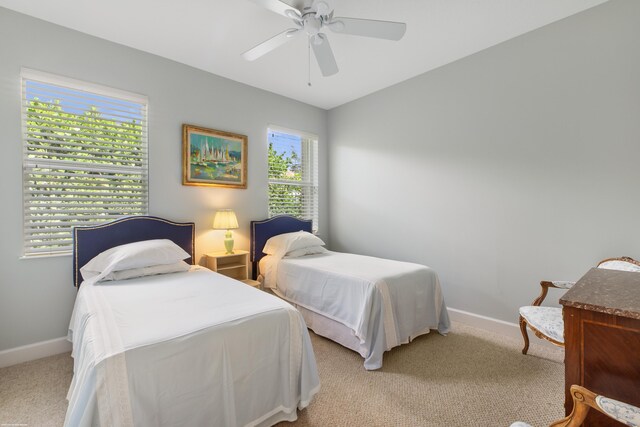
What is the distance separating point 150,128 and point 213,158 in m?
0.69

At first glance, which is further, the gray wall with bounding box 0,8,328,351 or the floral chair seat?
the gray wall with bounding box 0,8,328,351

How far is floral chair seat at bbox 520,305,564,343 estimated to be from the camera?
200cm

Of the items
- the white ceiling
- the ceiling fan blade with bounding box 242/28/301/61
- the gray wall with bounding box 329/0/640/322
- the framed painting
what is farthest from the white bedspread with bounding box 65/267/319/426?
the gray wall with bounding box 329/0/640/322

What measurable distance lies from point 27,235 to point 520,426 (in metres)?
3.45

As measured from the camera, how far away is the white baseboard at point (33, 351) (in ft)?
7.70

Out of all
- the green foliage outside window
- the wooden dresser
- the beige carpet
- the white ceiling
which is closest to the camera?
the wooden dresser

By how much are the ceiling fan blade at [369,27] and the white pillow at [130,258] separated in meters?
2.30

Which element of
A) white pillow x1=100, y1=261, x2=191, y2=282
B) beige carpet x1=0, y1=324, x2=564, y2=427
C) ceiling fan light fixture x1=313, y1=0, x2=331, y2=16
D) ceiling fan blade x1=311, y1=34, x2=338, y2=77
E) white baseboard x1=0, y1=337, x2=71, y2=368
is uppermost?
ceiling fan light fixture x1=313, y1=0, x2=331, y2=16

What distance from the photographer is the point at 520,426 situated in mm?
1007

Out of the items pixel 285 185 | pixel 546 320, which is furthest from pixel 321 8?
pixel 546 320

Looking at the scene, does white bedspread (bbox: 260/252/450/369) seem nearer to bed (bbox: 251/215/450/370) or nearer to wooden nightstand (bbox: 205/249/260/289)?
bed (bbox: 251/215/450/370)

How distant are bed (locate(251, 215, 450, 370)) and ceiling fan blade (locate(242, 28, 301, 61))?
1.98 meters

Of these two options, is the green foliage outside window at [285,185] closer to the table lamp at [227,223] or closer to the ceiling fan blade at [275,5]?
the table lamp at [227,223]

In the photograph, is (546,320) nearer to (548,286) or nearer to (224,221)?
(548,286)
